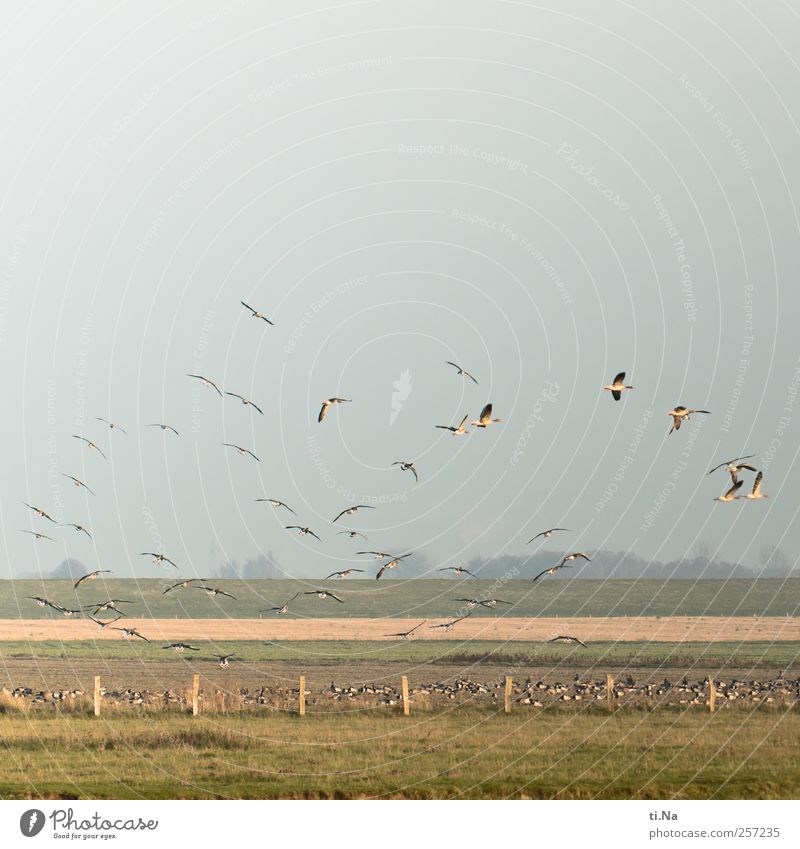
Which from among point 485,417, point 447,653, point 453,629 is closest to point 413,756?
point 485,417

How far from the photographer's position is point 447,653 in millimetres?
126250

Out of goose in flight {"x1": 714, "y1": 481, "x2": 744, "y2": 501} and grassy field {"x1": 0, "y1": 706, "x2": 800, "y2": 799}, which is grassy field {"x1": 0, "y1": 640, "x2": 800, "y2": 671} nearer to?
grassy field {"x1": 0, "y1": 706, "x2": 800, "y2": 799}

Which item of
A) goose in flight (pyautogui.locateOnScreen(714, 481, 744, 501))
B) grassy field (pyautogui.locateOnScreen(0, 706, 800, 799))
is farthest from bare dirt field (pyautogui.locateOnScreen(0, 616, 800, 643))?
goose in flight (pyautogui.locateOnScreen(714, 481, 744, 501))

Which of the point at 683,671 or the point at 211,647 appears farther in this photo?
the point at 211,647

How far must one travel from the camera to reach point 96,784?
4850 cm

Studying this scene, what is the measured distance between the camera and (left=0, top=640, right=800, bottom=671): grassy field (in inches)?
4520

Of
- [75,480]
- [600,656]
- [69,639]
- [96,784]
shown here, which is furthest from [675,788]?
[69,639]

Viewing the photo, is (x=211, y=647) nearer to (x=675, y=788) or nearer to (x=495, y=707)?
(x=495, y=707)

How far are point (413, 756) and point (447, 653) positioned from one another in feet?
236

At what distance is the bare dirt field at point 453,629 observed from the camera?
15500cm

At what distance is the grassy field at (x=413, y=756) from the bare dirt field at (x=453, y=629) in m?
85.2

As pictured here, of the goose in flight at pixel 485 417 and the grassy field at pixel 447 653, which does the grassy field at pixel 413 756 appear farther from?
the grassy field at pixel 447 653

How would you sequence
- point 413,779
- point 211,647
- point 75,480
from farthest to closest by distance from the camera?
point 211,647 → point 75,480 → point 413,779
